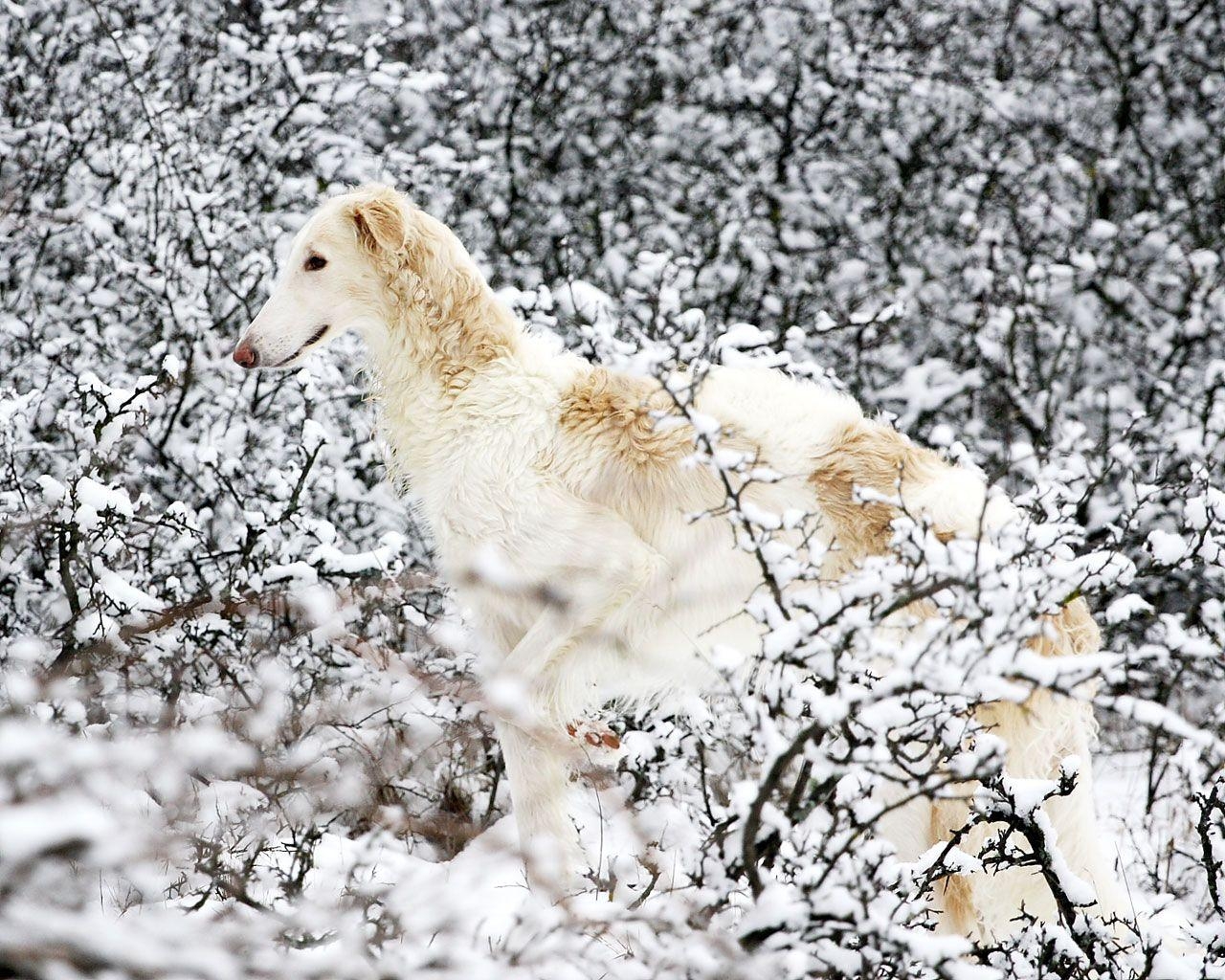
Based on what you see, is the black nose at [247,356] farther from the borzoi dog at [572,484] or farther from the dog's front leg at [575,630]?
the dog's front leg at [575,630]

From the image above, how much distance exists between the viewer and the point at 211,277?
255 inches

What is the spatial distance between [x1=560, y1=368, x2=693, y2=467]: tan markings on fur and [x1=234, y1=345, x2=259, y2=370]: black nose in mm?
995

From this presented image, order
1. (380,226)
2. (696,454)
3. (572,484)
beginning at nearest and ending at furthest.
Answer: (696,454)
(572,484)
(380,226)

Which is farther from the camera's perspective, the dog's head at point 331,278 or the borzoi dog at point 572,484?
the dog's head at point 331,278

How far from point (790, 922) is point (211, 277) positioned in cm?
552

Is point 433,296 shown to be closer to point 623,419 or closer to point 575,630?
point 623,419

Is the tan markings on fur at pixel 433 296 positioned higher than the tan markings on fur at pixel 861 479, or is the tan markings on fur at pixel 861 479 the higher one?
the tan markings on fur at pixel 433 296

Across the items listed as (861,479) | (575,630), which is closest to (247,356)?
(575,630)

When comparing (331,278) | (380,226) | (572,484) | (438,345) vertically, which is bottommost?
(572,484)

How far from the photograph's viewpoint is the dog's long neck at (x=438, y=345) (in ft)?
12.5

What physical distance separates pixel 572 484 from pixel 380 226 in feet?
3.44

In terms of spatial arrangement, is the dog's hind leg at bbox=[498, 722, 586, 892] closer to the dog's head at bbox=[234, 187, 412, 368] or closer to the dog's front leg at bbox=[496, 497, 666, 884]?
the dog's front leg at bbox=[496, 497, 666, 884]

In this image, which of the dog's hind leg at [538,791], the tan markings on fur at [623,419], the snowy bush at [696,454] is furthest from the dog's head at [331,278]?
the dog's hind leg at [538,791]

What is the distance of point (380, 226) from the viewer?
12.3 ft
